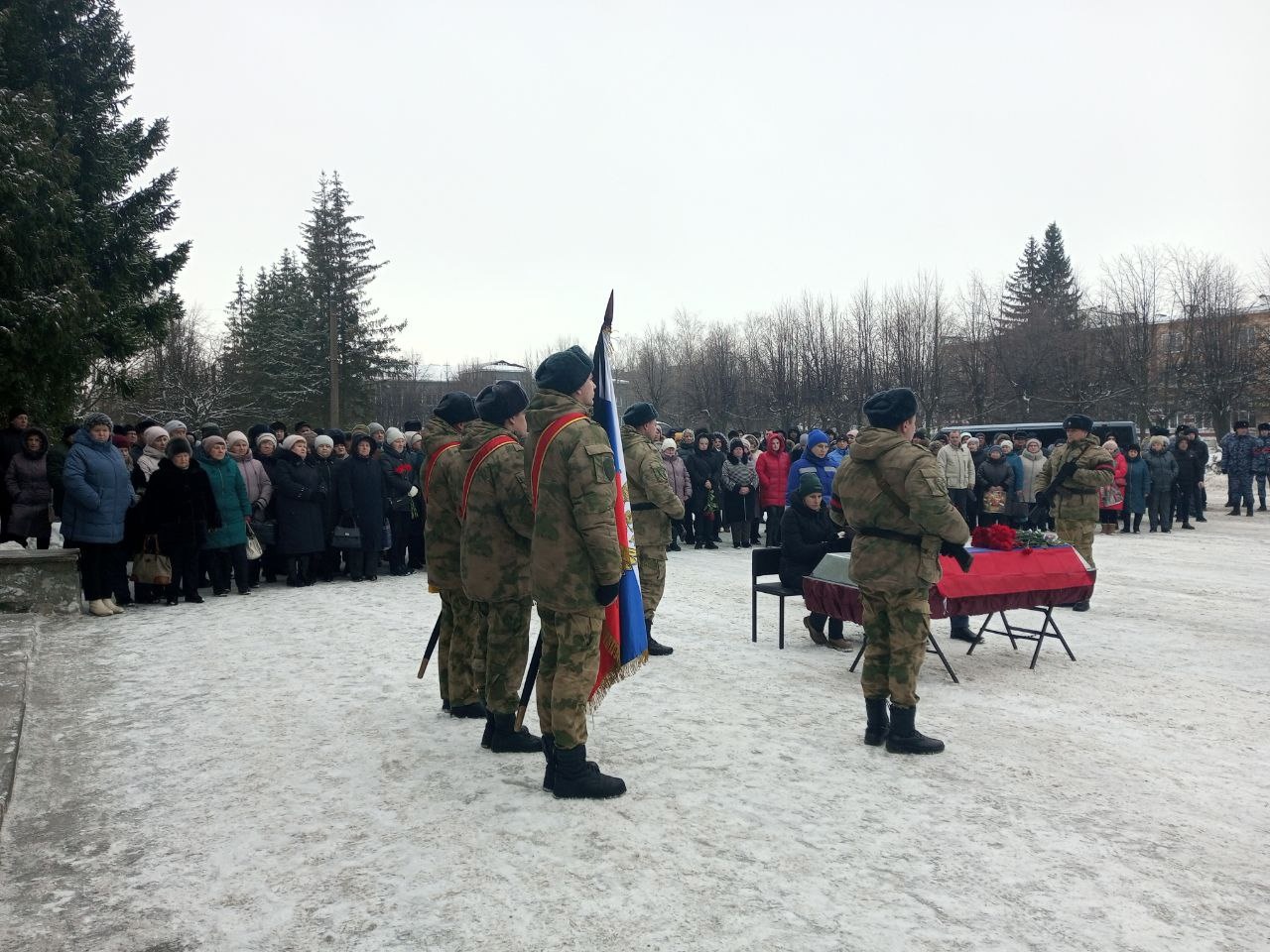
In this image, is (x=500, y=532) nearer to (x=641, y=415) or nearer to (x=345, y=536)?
(x=641, y=415)

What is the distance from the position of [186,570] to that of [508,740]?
669cm

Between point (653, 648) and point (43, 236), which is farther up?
point (43, 236)

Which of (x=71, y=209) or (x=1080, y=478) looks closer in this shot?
(x=1080, y=478)

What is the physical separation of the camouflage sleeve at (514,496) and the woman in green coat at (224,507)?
6676 millimetres

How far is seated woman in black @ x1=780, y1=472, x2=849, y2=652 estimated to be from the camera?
27.2ft

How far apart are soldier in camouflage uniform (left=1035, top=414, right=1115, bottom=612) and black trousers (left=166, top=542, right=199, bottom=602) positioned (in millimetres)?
9566

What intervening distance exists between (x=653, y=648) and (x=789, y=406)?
35697mm

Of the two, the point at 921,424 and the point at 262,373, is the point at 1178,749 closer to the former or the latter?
the point at 921,424

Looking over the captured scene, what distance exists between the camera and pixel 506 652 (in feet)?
17.1

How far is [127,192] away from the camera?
22938mm

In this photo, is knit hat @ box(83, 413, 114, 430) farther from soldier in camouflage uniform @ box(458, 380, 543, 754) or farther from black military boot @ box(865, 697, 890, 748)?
black military boot @ box(865, 697, 890, 748)

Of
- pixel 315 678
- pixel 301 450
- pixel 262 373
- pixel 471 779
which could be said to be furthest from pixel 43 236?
pixel 262 373

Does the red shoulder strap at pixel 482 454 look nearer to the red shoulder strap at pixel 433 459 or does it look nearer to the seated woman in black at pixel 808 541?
the red shoulder strap at pixel 433 459

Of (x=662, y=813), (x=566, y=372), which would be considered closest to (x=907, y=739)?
(x=662, y=813)
